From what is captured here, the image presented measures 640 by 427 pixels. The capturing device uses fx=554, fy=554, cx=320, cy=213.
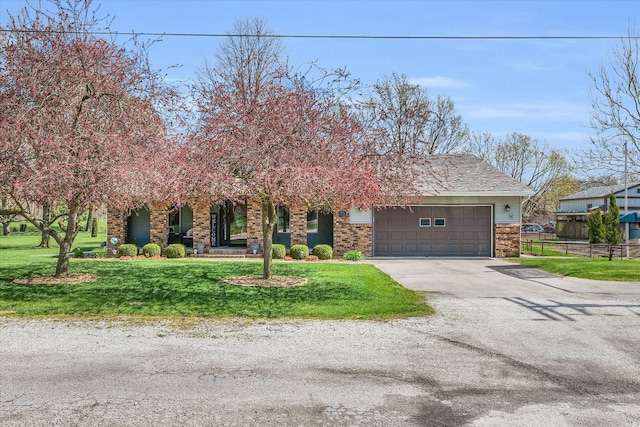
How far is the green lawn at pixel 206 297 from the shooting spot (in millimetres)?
9609

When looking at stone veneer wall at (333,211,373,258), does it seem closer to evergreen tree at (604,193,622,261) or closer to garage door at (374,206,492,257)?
garage door at (374,206,492,257)

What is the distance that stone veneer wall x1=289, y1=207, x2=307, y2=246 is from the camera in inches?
914

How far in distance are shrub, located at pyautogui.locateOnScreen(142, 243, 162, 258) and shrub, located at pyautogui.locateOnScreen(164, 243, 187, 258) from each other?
0.38 metres


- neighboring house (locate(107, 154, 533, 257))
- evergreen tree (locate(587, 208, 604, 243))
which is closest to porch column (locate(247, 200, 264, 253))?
neighboring house (locate(107, 154, 533, 257))

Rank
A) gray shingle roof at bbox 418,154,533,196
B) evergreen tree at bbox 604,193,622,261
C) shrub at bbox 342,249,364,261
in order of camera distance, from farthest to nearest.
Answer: gray shingle roof at bbox 418,154,533,196 → shrub at bbox 342,249,364,261 → evergreen tree at bbox 604,193,622,261

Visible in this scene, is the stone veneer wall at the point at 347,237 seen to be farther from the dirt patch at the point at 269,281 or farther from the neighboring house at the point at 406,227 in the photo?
the dirt patch at the point at 269,281

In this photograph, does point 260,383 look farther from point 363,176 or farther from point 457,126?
point 457,126

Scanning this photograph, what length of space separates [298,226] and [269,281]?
1013 centimetres

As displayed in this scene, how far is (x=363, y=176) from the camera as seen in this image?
10.7m

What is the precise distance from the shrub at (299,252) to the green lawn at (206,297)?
5.74 m

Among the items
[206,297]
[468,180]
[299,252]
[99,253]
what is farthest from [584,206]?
[206,297]

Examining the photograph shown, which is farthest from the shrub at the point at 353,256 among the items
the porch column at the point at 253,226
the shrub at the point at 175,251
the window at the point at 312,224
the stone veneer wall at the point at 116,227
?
the stone veneer wall at the point at 116,227

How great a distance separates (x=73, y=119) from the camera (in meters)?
11.8

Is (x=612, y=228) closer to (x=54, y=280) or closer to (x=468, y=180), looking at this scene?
(x=468, y=180)
